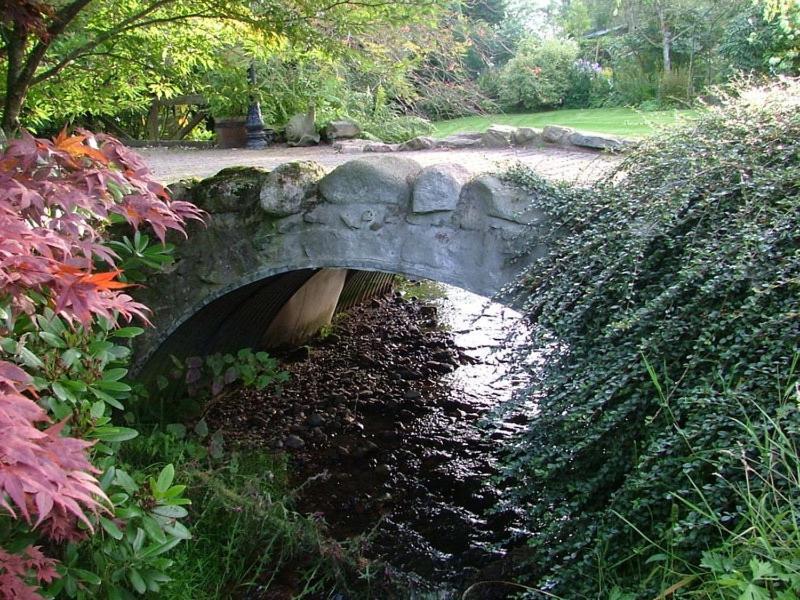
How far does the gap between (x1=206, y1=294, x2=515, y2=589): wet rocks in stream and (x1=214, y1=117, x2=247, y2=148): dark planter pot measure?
8.75 feet

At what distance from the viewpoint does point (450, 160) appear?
508cm

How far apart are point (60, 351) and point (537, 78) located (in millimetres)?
12293

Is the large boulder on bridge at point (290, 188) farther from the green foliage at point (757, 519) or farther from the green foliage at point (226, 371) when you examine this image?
the green foliage at point (757, 519)

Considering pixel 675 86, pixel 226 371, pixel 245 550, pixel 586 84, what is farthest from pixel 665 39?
pixel 245 550

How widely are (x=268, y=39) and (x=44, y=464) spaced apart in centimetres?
296

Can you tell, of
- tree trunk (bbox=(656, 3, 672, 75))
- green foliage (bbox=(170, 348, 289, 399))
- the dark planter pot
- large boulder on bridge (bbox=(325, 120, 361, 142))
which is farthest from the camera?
tree trunk (bbox=(656, 3, 672, 75))

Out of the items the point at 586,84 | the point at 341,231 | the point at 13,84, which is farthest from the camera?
the point at 586,84

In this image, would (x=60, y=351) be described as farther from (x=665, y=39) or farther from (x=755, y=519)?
(x=665, y=39)

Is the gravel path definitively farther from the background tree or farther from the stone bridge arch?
the background tree

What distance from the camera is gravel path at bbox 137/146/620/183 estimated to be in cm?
401

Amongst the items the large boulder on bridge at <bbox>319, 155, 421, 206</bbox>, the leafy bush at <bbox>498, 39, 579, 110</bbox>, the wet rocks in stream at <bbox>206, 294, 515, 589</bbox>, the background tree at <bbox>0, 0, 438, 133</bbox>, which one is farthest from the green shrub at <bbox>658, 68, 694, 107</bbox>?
the large boulder on bridge at <bbox>319, 155, 421, 206</bbox>

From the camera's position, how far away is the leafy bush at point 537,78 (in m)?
13.6

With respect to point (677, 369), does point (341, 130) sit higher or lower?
higher

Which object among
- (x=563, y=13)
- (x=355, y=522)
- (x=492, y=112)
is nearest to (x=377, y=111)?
(x=492, y=112)
